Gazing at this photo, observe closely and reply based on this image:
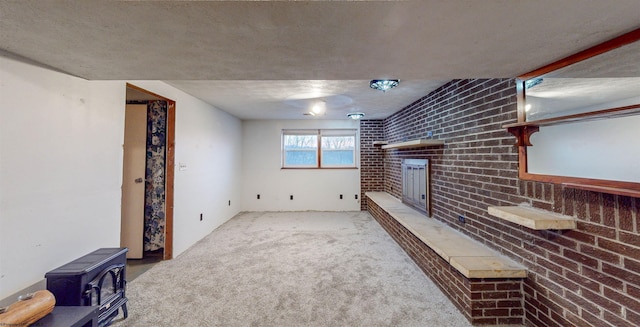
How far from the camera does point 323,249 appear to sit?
311cm

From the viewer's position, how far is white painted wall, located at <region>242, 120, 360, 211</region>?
5355mm

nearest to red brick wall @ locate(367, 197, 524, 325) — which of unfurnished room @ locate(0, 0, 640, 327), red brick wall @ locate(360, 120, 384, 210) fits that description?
unfurnished room @ locate(0, 0, 640, 327)

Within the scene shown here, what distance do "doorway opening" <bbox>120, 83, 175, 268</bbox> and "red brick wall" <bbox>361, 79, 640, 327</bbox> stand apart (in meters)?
3.54

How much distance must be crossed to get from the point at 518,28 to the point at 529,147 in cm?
100

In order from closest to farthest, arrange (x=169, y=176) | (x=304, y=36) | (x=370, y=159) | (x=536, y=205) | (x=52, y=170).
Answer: (x=304, y=36), (x=52, y=170), (x=536, y=205), (x=169, y=176), (x=370, y=159)

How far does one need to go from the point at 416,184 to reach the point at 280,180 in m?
3.19

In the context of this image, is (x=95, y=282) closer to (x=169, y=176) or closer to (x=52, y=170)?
(x=52, y=170)

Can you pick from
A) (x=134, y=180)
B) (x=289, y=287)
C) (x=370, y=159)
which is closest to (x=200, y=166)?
(x=134, y=180)

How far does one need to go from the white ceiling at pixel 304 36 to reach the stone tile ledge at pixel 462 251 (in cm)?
149

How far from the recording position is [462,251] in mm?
1966

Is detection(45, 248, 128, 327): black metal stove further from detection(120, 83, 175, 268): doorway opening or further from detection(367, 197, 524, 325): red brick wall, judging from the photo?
detection(367, 197, 524, 325): red brick wall

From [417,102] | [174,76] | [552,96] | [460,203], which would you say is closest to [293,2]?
[174,76]

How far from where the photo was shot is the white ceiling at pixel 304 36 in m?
0.90

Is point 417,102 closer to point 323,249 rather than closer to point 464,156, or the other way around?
point 464,156
